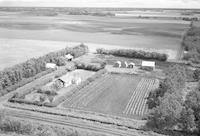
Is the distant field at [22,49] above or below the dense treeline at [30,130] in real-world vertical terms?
above

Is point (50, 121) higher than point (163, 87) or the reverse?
the reverse

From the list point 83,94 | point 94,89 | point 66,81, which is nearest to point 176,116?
point 83,94

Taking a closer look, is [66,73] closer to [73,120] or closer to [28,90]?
[28,90]

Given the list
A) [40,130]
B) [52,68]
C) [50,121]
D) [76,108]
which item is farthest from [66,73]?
[40,130]

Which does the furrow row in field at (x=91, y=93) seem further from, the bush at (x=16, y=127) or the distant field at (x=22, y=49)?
the distant field at (x=22, y=49)

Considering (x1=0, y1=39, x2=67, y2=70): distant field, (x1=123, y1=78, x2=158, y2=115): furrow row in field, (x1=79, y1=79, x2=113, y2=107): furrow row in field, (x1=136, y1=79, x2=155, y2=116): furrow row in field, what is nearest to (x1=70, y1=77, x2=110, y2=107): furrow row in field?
(x1=79, y1=79, x2=113, y2=107): furrow row in field

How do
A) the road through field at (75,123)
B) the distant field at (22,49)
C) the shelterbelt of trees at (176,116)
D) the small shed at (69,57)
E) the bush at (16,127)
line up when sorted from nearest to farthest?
1. the bush at (16,127)
2. the shelterbelt of trees at (176,116)
3. the road through field at (75,123)
4. the distant field at (22,49)
5. the small shed at (69,57)

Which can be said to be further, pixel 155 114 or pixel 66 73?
pixel 66 73

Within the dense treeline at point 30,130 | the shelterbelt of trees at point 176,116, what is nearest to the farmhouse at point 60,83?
the dense treeline at point 30,130
